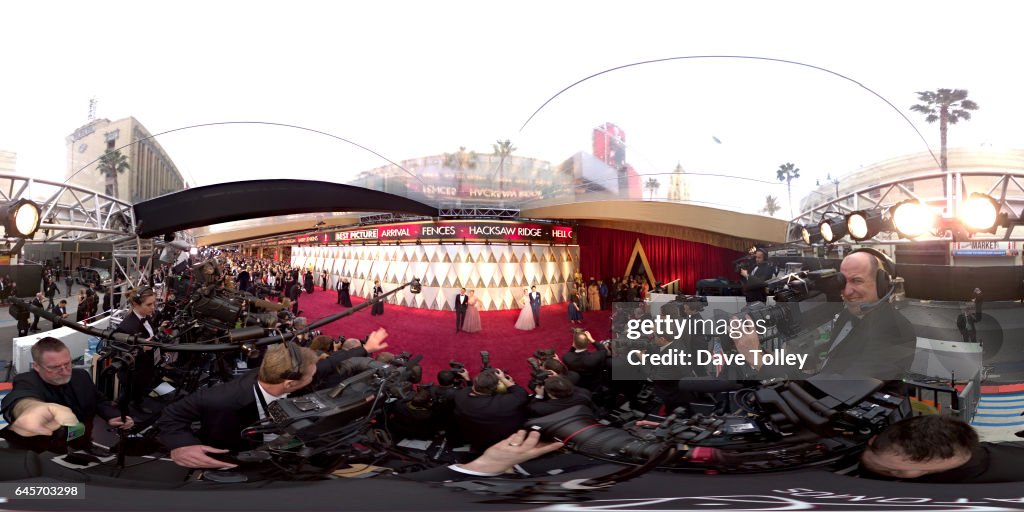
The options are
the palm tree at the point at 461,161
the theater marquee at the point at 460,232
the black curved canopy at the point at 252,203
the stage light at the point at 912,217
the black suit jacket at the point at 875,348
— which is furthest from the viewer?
the theater marquee at the point at 460,232

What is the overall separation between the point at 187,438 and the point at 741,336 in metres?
2.26

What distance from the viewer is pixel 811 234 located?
7.09ft

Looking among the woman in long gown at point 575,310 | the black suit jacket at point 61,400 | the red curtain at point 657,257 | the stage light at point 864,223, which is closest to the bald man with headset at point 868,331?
the stage light at point 864,223

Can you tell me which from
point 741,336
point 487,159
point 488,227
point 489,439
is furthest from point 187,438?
point 741,336

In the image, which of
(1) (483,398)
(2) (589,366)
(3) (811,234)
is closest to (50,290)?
(1) (483,398)

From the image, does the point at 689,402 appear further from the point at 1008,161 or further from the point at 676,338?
the point at 1008,161

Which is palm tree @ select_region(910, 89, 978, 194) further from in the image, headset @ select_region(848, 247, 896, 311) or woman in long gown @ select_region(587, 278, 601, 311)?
woman in long gown @ select_region(587, 278, 601, 311)

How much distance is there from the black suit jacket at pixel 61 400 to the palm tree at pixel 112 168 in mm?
1924

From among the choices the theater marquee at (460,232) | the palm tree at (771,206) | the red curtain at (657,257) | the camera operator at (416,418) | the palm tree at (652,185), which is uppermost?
the palm tree at (652,185)

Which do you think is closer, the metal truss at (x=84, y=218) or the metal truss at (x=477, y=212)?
the metal truss at (x=84, y=218)

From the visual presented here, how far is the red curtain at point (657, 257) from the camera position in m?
2.59

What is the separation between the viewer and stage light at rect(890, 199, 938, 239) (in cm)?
150

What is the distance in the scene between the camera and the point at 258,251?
115 inches

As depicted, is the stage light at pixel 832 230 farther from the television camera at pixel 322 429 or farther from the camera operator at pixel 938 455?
the television camera at pixel 322 429
